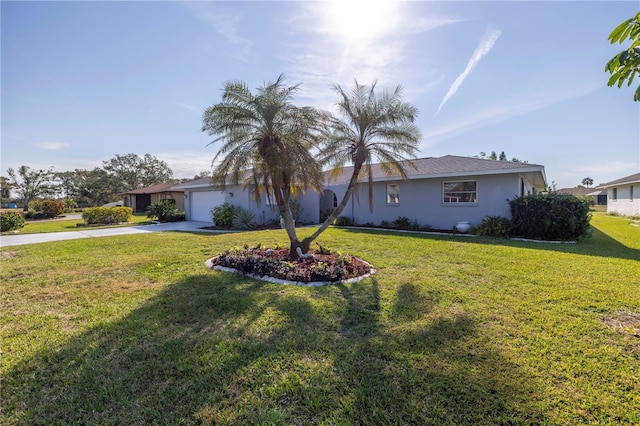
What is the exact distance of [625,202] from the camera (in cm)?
2520

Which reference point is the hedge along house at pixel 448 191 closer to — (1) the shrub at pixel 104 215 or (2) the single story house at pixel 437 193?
(2) the single story house at pixel 437 193

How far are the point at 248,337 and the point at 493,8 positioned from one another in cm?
985

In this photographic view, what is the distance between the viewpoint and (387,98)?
26.8 ft

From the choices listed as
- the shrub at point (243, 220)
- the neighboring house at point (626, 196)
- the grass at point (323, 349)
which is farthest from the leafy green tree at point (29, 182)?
the neighboring house at point (626, 196)

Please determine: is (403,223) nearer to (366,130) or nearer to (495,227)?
(495,227)

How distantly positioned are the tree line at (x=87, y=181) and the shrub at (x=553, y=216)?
48.7 m

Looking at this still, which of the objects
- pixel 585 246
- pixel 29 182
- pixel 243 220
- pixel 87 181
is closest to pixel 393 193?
pixel 585 246

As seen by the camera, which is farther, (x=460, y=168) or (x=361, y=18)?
(x=460, y=168)

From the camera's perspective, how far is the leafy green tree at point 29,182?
4031 centimetres

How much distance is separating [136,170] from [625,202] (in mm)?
64810

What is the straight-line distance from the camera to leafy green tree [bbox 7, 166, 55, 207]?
40.3 metres

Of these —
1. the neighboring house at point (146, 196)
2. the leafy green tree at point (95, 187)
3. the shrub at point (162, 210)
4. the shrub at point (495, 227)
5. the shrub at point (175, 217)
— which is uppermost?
the leafy green tree at point (95, 187)

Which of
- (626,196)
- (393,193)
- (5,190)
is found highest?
(5,190)

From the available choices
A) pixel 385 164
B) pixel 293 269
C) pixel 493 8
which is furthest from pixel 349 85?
pixel 293 269
